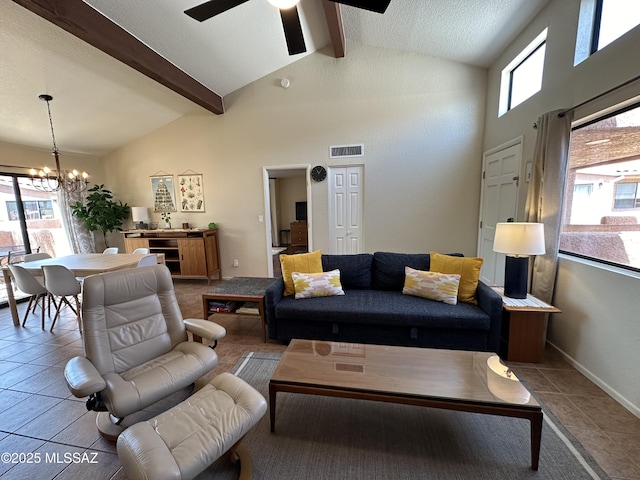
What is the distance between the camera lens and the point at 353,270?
2.92 metres

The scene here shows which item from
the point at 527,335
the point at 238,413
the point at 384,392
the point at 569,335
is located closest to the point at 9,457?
the point at 238,413

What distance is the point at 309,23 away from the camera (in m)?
3.63

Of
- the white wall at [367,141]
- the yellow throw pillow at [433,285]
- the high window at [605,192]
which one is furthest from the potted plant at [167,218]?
the high window at [605,192]

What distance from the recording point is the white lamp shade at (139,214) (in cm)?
490

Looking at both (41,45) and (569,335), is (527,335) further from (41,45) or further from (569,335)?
(41,45)

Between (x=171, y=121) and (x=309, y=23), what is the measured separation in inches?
116

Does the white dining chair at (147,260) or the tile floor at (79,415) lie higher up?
the white dining chair at (147,260)

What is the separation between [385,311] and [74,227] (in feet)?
18.5

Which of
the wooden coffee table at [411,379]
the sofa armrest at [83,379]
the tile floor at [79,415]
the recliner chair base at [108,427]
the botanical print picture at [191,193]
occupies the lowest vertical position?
the tile floor at [79,415]

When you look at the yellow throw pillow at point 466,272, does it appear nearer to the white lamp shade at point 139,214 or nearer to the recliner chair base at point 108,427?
the recliner chair base at point 108,427

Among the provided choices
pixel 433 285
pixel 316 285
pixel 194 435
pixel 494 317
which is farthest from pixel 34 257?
pixel 494 317

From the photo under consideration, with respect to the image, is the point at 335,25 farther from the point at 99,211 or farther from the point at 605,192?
the point at 99,211

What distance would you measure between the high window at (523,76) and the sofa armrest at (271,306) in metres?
3.34

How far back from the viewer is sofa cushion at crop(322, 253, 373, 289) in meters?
2.91
